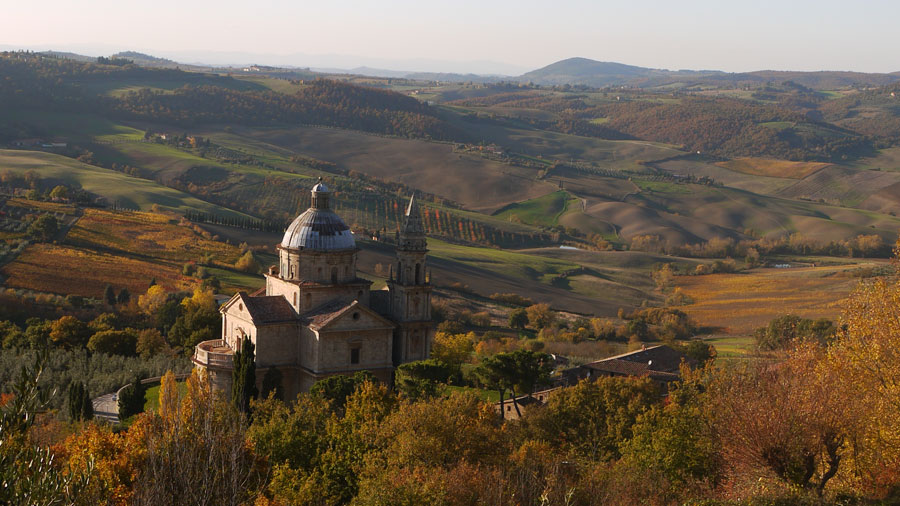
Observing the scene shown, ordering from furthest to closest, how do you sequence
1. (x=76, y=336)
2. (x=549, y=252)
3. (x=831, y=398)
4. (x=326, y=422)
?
1. (x=549, y=252)
2. (x=76, y=336)
3. (x=326, y=422)
4. (x=831, y=398)

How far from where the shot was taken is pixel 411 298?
64.0 m

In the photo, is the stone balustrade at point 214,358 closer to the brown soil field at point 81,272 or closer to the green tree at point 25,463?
the brown soil field at point 81,272

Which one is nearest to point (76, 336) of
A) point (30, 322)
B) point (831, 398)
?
point (30, 322)

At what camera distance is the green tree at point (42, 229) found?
10438 cm

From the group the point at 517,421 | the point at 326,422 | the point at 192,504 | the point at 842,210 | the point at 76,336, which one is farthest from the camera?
the point at 842,210

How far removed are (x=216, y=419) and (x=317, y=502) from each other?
4.85 meters

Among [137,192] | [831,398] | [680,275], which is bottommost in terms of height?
[680,275]

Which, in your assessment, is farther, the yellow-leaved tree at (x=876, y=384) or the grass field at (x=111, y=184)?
the grass field at (x=111, y=184)

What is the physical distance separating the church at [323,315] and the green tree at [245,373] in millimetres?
3897

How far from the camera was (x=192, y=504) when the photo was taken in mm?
29984

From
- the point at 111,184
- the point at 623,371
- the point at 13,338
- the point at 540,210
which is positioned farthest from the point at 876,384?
the point at 540,210

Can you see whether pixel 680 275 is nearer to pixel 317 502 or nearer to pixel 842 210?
pixel 842 210

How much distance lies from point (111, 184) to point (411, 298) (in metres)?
90.7

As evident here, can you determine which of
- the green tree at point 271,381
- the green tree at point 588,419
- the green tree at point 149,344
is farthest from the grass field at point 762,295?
the green tree at point 271,381
